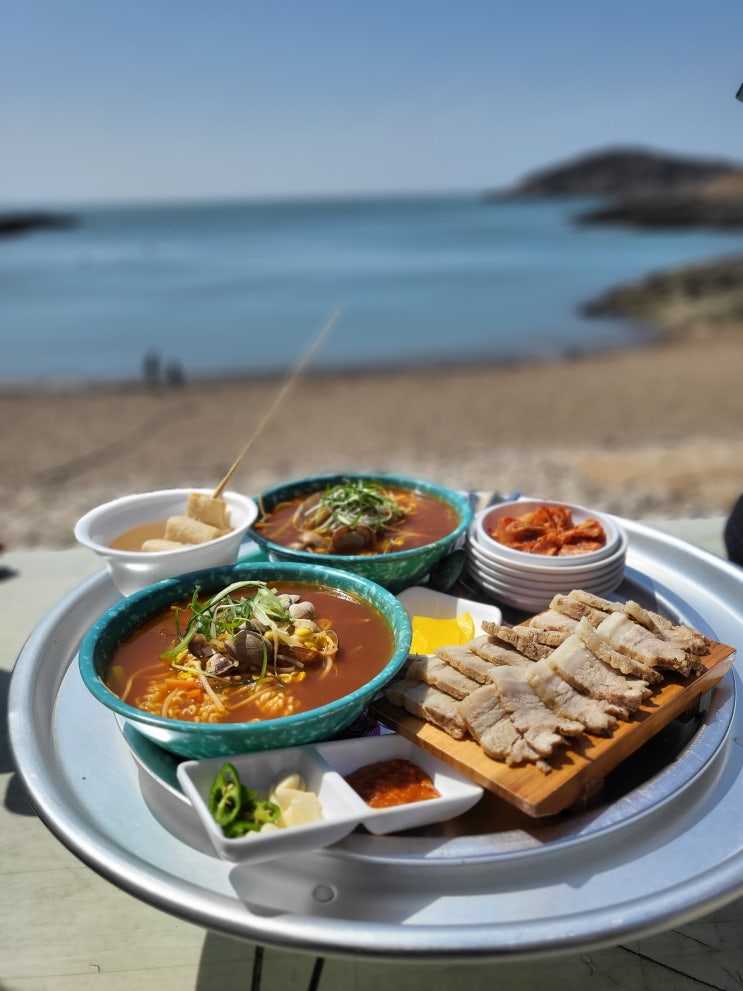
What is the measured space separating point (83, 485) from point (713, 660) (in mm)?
12360

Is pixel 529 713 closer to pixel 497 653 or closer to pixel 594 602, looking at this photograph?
pixel 497 653

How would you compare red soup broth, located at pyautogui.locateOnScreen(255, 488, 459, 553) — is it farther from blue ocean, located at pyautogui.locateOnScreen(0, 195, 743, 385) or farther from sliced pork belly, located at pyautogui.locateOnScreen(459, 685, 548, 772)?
blue ocean, located at pyautogui.locateOnScreen(0, 195, 743, 385)

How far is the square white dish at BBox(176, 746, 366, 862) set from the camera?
58.6 inches

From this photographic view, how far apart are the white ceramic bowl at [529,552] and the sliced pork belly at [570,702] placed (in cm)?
61

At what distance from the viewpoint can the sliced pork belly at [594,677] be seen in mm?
1896

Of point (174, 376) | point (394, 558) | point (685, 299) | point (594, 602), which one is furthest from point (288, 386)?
point (685, 299)

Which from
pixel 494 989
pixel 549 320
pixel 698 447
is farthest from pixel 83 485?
pixel 549 320

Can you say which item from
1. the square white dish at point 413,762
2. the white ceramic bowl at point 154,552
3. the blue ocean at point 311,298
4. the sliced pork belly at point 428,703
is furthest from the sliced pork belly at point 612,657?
the blue ocean at point 311,298

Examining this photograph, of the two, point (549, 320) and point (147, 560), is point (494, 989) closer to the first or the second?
point (147, 560)

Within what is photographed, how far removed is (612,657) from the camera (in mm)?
2014

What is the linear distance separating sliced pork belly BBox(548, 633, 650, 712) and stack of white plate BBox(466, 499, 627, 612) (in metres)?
0.48

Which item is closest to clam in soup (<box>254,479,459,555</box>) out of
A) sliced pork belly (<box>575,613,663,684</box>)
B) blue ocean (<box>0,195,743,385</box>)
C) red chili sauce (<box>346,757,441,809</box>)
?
sliced pork belly (<box>575,613,663,684</box>)

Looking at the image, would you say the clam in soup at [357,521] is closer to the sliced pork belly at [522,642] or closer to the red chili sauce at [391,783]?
the sliced pork belly at [522,642]

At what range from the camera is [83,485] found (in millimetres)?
13055
